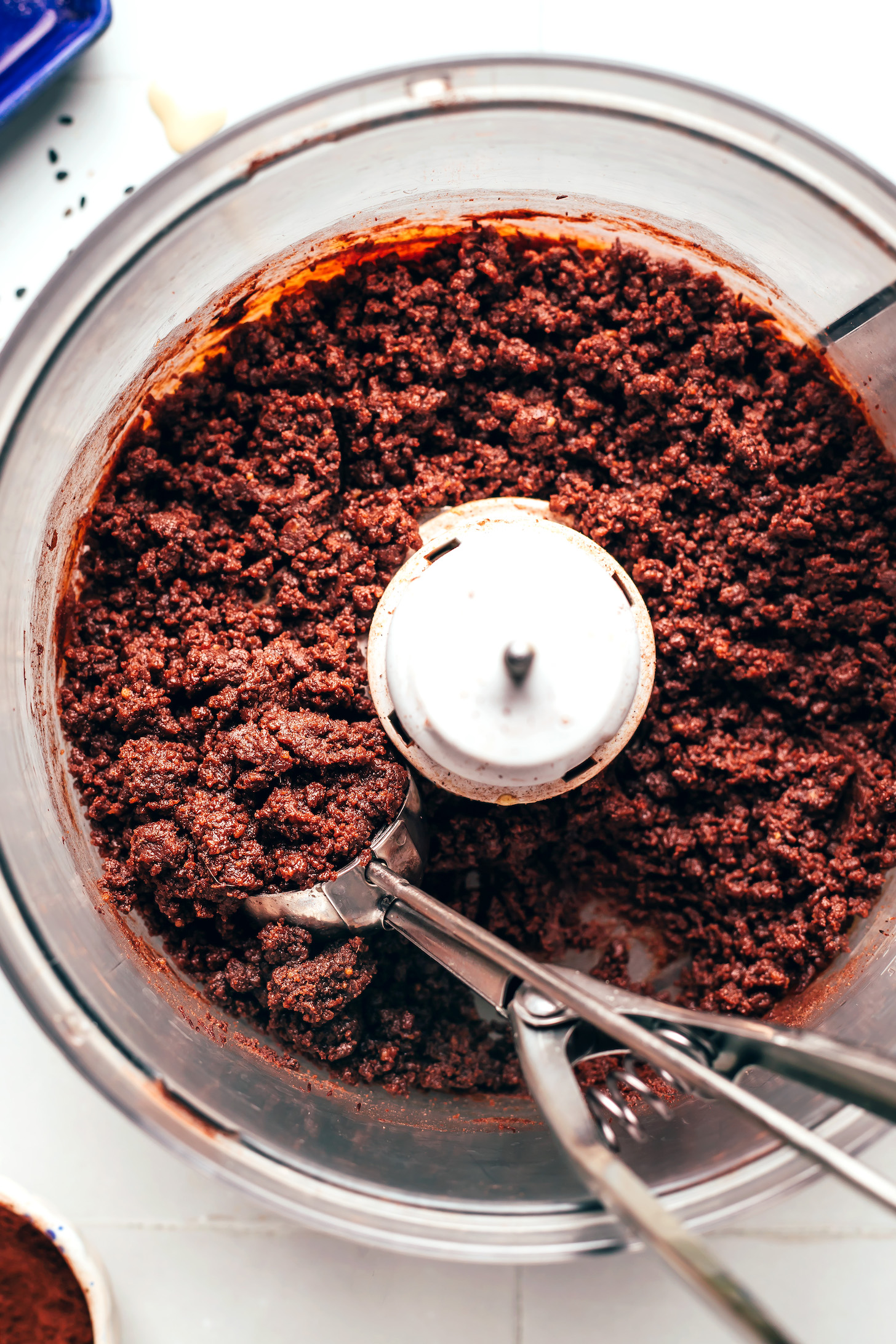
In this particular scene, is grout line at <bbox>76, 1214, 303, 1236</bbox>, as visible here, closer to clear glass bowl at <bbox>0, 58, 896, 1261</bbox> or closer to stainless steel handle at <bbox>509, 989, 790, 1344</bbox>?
clear glass bowl at <bbox>0, 58, 896, 1261</bbox>

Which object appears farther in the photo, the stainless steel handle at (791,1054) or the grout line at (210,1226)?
the grout line at (210,1226)

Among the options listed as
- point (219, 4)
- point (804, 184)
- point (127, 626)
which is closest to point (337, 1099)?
point (127, 626)

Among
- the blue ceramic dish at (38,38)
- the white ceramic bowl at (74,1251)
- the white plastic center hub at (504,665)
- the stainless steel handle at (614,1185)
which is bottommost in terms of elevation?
the stainless steel handle at (614,1185)

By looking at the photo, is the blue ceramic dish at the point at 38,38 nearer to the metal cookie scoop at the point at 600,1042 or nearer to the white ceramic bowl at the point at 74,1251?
the metal cookie scoop at the point at 600,1042

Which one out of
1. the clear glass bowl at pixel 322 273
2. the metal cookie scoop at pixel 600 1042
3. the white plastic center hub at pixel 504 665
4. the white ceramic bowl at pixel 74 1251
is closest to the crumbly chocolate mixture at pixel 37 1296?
the white ceramic bowl at pixel 74 1251

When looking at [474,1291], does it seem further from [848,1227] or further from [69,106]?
[69,106]

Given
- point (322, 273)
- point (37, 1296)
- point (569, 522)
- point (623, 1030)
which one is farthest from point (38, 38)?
point (37, 1296)

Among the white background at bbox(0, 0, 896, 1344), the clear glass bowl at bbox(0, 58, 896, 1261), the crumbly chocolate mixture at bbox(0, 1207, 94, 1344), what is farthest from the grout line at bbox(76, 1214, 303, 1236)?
the clear glass bowl at bbox(0, 58, 896, 1261)
